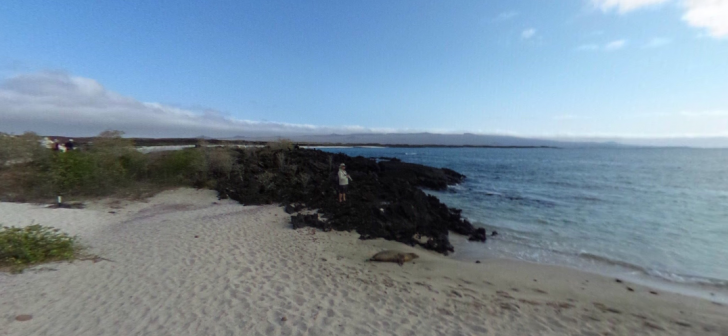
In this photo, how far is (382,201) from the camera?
1388 centimetres

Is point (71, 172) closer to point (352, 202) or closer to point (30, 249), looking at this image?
point (30, 249)

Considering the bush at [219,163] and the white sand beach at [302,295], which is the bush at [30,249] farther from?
the bush at [219,163]

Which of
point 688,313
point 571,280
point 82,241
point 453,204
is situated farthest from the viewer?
point 453,204

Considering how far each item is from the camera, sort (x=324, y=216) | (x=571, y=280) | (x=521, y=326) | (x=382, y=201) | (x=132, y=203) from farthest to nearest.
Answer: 1. (x=382, y=201)
2. (x=132, y=203)
3. (x=324, y=216)
4. (x=571, y=280)
5. (x=521, y=326)

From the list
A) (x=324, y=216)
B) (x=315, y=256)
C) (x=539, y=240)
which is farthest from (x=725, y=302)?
(x=324, y=216)

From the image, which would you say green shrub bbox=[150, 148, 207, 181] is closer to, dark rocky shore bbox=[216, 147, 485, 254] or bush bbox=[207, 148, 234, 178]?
bush bbox=[207, 148, 234, 178]

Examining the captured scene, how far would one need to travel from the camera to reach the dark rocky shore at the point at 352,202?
10305 millimetres

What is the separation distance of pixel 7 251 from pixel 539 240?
1376cm

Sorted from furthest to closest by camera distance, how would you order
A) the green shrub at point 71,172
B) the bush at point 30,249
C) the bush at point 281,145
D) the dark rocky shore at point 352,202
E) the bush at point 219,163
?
the bush at point 281,145 < the bush at point 219,163 < the green shrub at point 71,172 < the dark rocky shore at point 352,202 < the bush at point 30,249

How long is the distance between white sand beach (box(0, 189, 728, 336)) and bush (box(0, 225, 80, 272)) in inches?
13.1

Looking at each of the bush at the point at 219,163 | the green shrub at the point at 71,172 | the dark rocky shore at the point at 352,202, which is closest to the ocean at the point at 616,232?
the dark rocky shore at the point at 352,202

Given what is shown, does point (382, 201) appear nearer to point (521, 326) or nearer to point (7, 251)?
point (521, 326)

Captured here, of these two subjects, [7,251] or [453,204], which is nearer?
[7,251]

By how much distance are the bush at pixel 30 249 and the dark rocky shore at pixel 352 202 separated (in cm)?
529
